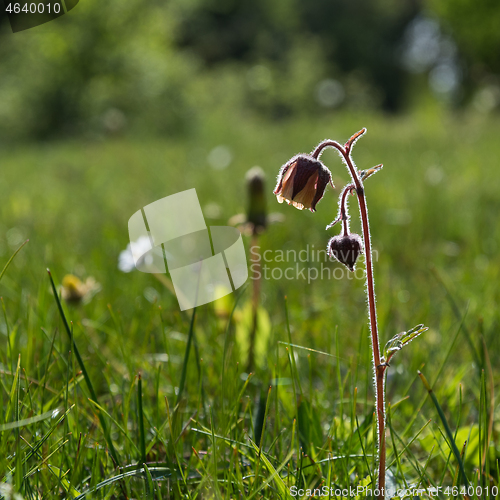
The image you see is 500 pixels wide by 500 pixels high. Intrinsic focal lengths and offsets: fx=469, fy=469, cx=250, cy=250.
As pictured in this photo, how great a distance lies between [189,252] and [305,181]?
150 cm

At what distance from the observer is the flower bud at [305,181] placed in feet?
2.82

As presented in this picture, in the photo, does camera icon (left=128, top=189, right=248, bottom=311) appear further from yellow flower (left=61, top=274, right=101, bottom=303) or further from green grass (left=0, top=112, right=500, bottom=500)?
yellow flower (left=61, top=274, right=101, bottom=303)

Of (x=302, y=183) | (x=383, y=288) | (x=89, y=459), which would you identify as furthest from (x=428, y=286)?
(x=89, y=459)

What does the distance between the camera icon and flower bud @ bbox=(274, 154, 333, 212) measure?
30 centimetres

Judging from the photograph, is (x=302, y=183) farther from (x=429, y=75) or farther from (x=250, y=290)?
(x=429, y=75)

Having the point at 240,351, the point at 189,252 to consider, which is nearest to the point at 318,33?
the point at 189,252

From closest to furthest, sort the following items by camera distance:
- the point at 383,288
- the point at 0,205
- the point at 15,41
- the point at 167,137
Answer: the point at 383,288, the point at 0,205, the point at 167,137, the point at 15,41

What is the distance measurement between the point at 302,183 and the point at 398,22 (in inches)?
1156

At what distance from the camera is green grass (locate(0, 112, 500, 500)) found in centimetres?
91

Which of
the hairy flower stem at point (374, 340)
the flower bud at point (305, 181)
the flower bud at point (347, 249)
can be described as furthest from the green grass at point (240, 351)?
the flower bud at point (305, 181)

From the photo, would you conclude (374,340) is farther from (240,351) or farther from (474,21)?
(474,21)

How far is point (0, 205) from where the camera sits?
150 inches

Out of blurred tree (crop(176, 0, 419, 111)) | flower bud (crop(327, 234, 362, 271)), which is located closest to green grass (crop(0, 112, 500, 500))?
flower bud (crop(327, 234, 362, 271))

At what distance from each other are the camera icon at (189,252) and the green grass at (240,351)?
9cm
